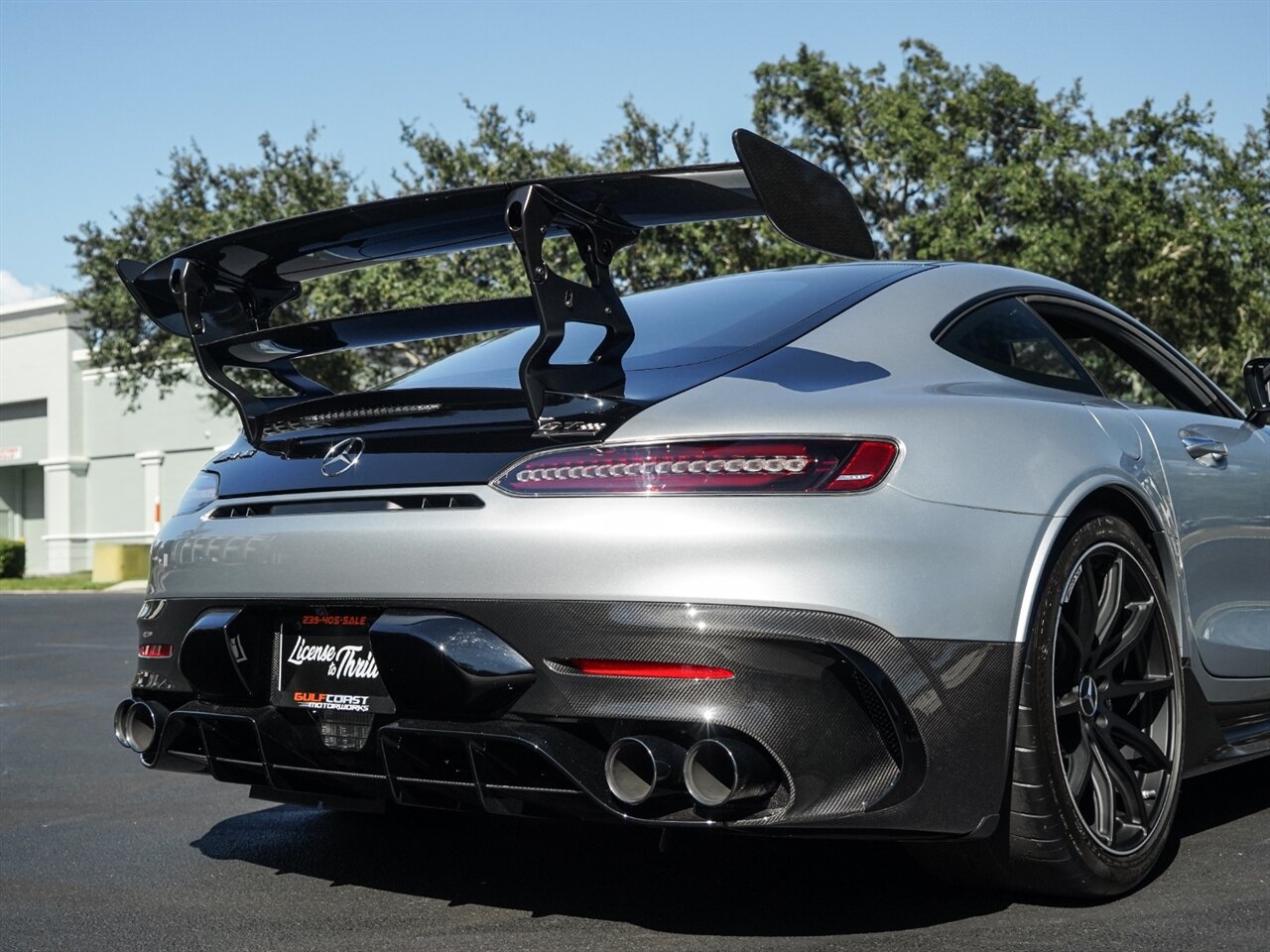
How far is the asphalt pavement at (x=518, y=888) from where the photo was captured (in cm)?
314

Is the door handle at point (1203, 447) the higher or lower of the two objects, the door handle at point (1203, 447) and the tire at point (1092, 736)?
the higher

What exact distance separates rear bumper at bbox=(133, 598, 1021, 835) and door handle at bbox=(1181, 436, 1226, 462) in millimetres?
1267

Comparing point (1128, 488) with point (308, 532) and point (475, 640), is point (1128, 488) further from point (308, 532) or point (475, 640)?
point (308, 532)

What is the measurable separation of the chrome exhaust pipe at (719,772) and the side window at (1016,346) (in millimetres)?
1172

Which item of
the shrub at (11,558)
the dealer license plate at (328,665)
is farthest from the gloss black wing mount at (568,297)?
the shrub at (11,558)

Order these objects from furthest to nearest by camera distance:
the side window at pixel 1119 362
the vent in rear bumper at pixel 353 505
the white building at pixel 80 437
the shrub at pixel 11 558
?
the white building at pixel 80 437 → the shrub at pixel 11 558 → the side window at pixel 1119 362 → the vent in rear bumper at pixel 353 505

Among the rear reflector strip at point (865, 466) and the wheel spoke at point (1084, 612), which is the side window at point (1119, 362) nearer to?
the wheel spoke at point (1084, 612)

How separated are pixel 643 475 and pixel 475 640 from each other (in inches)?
18.0

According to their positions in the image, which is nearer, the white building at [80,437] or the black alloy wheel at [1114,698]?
the black alloy wheel at [1114,698]

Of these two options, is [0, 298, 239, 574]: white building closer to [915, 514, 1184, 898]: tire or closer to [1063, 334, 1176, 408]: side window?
[1063, 334, 1176, 408]: side window

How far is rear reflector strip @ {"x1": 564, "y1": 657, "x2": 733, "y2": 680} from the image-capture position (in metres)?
2.83

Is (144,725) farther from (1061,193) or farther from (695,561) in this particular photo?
(1061,193)

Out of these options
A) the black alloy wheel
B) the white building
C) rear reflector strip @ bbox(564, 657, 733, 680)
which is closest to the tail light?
rear reflector strip @ bbox(564, 657, 733, 680)

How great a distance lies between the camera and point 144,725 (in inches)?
141
